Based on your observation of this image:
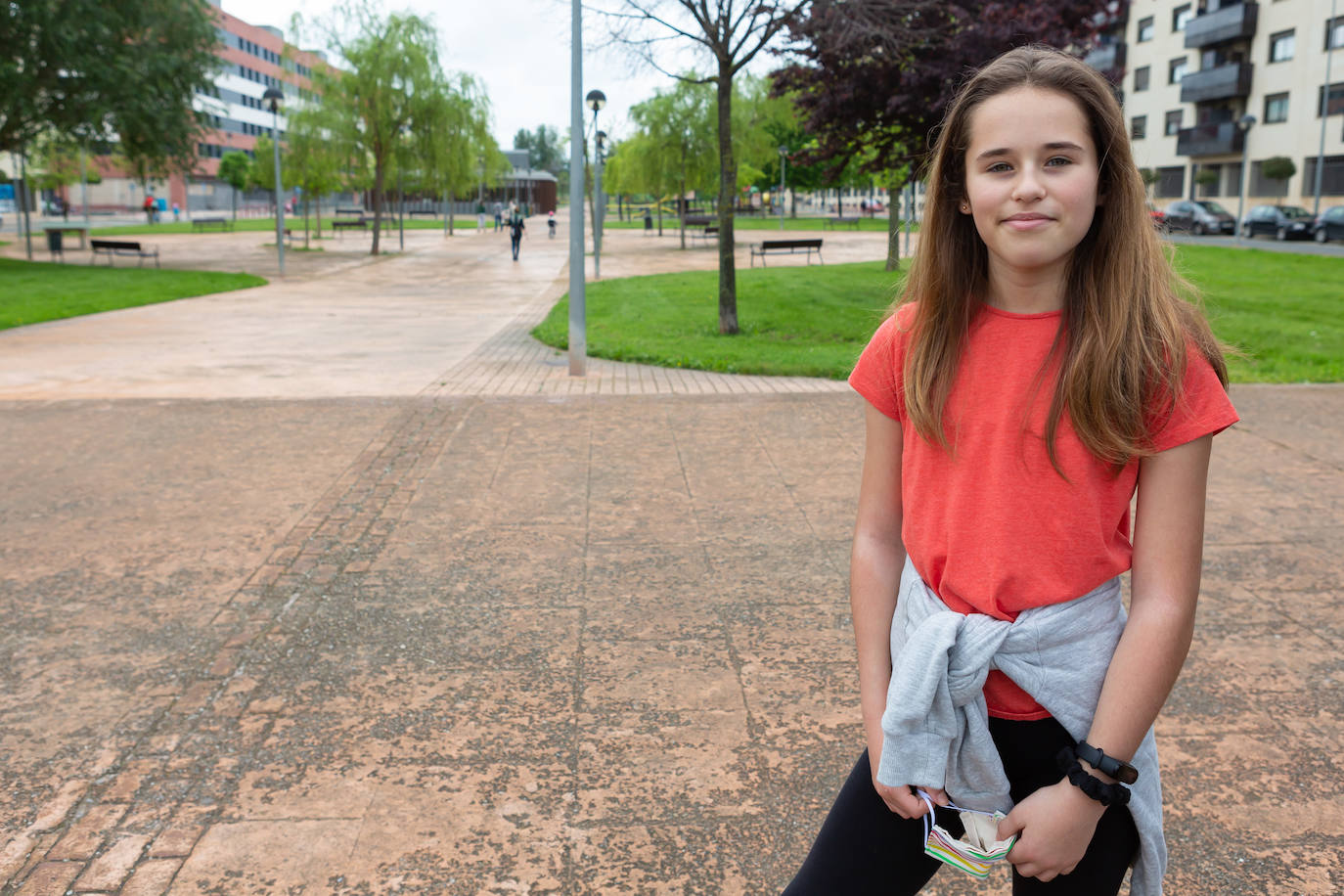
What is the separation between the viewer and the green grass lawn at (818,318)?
12.1 meters

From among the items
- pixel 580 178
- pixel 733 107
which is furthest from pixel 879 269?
pixel 733 107

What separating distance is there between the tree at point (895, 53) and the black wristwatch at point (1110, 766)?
13482mm

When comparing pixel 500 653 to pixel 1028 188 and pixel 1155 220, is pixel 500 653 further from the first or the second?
pixel 1028 188

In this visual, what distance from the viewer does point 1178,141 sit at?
57.9 metres

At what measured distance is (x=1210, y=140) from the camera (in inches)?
2175

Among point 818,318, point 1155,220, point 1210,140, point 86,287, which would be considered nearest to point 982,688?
point 1155,220

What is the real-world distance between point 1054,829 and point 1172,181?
216ft

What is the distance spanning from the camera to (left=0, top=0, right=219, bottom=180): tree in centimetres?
2639

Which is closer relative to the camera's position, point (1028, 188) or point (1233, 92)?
point (1028, 188)

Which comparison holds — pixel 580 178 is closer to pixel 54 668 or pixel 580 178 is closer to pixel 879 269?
pixel 54 668

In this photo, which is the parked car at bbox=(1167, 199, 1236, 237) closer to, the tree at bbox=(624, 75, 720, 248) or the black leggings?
the tree at bbox=(624, 75, 720, 248)

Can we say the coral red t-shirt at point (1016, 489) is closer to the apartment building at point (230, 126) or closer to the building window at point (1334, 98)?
the building window at point (1334, 98)

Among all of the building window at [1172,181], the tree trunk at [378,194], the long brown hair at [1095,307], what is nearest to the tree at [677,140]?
the tree trunk at [378,194]

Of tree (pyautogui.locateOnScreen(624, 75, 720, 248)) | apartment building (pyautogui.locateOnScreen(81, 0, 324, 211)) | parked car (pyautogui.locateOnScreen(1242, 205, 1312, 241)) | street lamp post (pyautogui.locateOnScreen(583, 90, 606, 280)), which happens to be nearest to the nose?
street lamp post (pyautogui.locateOnScreen(583, 90, 606, 280))
